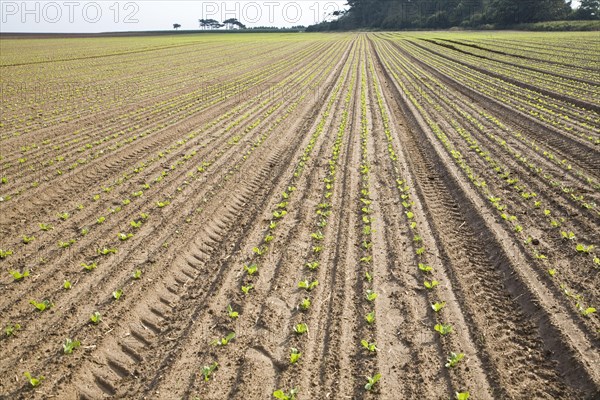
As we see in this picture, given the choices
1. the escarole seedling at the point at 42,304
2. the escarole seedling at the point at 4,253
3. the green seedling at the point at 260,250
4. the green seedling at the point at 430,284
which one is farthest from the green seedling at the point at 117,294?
the green seedling at the point at 430,284

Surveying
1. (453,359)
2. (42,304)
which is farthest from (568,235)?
(42,304)

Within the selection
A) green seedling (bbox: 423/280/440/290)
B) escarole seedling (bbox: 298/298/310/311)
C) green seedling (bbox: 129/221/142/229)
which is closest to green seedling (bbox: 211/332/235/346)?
escarole seedling (bbox: 298/298/310/311)

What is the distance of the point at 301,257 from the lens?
263 inches

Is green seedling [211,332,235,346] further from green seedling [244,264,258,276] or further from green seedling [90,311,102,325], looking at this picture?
green seedling [90,311,102,325]

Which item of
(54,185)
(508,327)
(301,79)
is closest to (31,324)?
(54,185)

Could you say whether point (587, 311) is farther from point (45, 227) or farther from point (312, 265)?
point (45, 227)

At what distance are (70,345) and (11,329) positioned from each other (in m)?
1.00

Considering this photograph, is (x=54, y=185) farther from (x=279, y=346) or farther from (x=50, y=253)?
(x=279, y=346)

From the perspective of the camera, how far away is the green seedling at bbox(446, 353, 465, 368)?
440cm

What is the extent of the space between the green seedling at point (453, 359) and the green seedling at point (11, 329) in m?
5.52

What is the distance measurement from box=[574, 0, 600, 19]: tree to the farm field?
79828mm

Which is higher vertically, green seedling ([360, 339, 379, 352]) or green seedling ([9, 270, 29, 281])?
green seedling ([9, 270, 29, 281])

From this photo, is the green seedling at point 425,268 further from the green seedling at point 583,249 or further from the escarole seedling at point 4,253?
the escarole seedling at point 4,253

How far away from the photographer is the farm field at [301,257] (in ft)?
14.4
